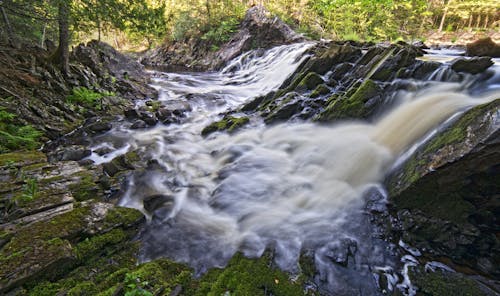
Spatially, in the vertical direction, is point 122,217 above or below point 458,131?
below

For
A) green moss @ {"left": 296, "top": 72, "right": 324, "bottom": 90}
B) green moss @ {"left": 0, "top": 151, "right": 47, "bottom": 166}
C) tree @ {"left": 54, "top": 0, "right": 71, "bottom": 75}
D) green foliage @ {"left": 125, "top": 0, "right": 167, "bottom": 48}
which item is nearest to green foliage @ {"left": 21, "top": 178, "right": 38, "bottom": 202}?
green moss @ {"left": 0, "top": 151, "right": 47, "bottom": 166}

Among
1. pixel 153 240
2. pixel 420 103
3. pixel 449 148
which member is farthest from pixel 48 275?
pixel 420 103

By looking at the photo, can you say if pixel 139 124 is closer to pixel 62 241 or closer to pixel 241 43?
pixel 62 241

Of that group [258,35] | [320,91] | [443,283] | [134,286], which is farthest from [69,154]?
[258,35]

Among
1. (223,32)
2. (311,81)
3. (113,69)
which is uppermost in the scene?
→ (223,32)

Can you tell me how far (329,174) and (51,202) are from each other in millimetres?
4926

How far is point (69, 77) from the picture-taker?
8.89 metres

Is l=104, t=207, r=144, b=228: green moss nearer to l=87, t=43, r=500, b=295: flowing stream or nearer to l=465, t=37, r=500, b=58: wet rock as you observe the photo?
l=87, t=43, r=500, b=295: flowing stream

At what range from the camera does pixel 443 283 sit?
119 inches

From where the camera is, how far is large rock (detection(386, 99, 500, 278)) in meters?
3.27

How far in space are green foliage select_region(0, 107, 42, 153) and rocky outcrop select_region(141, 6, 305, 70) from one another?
61.0 feet

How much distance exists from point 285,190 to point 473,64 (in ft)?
19.1

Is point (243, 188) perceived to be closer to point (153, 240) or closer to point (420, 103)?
point (153, 240)

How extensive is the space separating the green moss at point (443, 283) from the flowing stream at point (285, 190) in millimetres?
134
